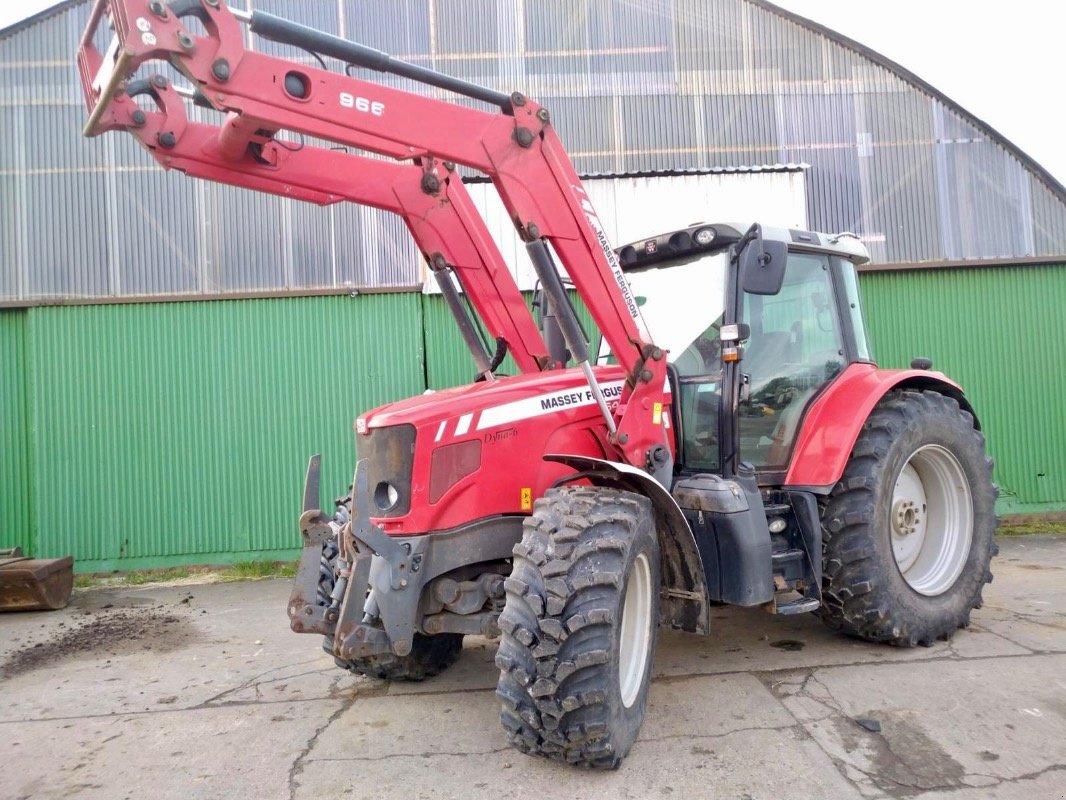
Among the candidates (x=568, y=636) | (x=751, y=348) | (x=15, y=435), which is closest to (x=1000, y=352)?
(x=751, y=348)

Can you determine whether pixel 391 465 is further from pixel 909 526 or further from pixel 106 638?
pixel 106 638

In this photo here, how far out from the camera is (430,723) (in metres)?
3.65

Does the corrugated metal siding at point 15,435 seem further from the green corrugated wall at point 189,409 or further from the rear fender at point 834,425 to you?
the rear fender at point 834,425

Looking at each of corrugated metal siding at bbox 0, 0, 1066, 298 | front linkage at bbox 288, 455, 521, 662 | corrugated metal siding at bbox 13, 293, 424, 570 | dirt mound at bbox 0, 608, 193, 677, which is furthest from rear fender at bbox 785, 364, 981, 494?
corrugated metal siding at bbox 13, 293, 424, 570

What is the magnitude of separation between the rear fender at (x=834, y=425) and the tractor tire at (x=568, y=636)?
1.56m

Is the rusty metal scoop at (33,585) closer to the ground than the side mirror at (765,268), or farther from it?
closer to the ground

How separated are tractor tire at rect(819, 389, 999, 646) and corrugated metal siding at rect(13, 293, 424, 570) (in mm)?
5103

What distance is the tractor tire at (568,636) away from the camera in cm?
284

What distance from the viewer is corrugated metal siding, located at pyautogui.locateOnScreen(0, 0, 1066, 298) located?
327 inches

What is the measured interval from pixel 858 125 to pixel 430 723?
Result: 8.18 metres

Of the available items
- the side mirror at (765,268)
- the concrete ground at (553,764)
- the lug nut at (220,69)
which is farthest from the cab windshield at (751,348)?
the lug nut at (220,69)

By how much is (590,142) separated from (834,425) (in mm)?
5516

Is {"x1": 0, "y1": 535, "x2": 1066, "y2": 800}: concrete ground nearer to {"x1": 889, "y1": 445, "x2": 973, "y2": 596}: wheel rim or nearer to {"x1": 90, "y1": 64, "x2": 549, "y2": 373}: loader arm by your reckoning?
{"x1": 889, "y1": 445, "x2": 973, "y2": 596}: wheel rim

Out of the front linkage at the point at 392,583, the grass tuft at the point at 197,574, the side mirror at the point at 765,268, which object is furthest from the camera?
the grass tuft at the point at 197,574
